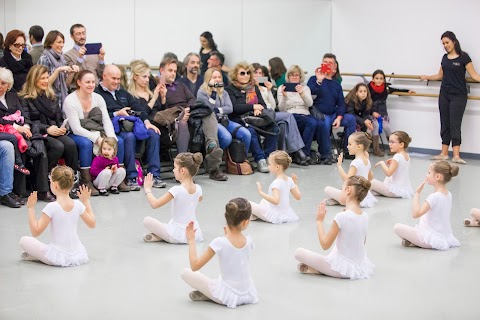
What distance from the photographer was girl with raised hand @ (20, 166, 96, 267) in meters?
5.59

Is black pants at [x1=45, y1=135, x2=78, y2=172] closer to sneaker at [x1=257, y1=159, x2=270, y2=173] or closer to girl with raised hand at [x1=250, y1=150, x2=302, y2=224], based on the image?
girl with raised hand at [x1=250, y1=150, x2=302, y2=224]

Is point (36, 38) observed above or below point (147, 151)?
above

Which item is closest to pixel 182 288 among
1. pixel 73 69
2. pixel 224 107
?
pixel 73 69

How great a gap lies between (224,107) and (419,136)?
3.36m

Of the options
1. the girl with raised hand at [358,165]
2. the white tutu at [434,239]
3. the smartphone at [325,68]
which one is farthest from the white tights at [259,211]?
the smartphone at [325,68]

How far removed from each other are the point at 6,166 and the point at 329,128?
189 inches

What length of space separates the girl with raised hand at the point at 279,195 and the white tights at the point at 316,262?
5.05 ft

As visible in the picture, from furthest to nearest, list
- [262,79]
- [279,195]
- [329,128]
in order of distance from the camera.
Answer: [329,128] → [262,79] → [279,195]

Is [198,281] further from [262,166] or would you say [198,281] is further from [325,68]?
[325,68]

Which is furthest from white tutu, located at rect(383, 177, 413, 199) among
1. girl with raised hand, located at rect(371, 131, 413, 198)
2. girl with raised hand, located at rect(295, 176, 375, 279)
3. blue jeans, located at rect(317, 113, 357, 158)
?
girl with raised hand, located at rect(295, 176, 375, 279)

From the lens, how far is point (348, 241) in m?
5.38

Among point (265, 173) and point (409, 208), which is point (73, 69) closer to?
point (265, 173)

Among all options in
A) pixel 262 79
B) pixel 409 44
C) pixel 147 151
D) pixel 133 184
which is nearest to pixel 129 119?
pixel 147 151

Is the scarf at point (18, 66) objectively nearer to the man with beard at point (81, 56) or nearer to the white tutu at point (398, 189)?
the man with beard at point (81, 56)
